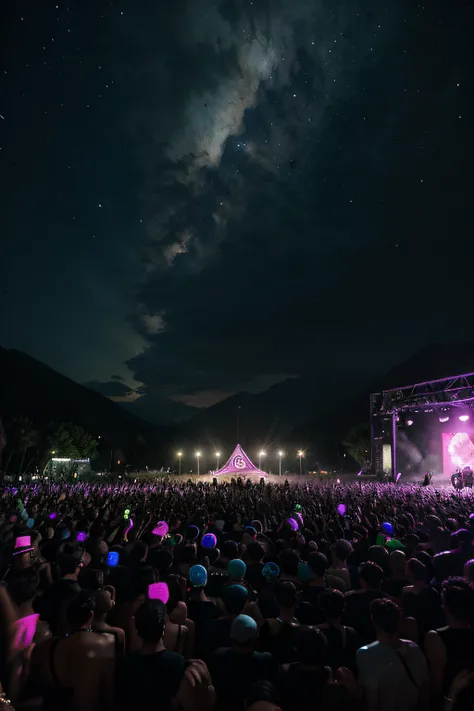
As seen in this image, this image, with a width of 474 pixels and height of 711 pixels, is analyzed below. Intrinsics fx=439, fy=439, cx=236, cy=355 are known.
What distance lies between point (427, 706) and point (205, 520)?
7.49 metres

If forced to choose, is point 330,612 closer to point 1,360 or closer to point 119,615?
point 119,615

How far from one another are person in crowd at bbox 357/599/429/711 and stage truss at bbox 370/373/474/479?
24.2m

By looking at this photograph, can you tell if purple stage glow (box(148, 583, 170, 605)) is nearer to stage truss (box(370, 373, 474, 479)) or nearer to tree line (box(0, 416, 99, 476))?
stage truss (box(370, 373, 474, 479))

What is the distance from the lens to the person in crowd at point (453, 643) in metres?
3.37

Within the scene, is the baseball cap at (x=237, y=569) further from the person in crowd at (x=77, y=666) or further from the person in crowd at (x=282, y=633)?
the person in crowd at (x=77, y=666)

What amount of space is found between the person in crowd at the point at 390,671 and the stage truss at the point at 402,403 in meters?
24.2

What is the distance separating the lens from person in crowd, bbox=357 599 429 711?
299 cm

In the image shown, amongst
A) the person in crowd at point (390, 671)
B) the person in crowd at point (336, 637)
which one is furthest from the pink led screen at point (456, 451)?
the person in crowd at point (390, 671)

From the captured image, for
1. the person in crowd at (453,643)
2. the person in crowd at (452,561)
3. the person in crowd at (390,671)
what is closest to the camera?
the person in crowd at (390,671)

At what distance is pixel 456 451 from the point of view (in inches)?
1366

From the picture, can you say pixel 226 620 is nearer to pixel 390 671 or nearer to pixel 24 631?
pixel 390 671

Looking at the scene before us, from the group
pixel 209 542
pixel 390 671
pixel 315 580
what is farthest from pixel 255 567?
pixel 390 671

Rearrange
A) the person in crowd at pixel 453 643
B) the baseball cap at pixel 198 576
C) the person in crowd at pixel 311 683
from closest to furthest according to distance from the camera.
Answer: the person in crowd at pixel 311 683 → the person in crowd at pixel 453 643 → the baseball cap at pixel 198 576

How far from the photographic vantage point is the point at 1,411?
107 metres
